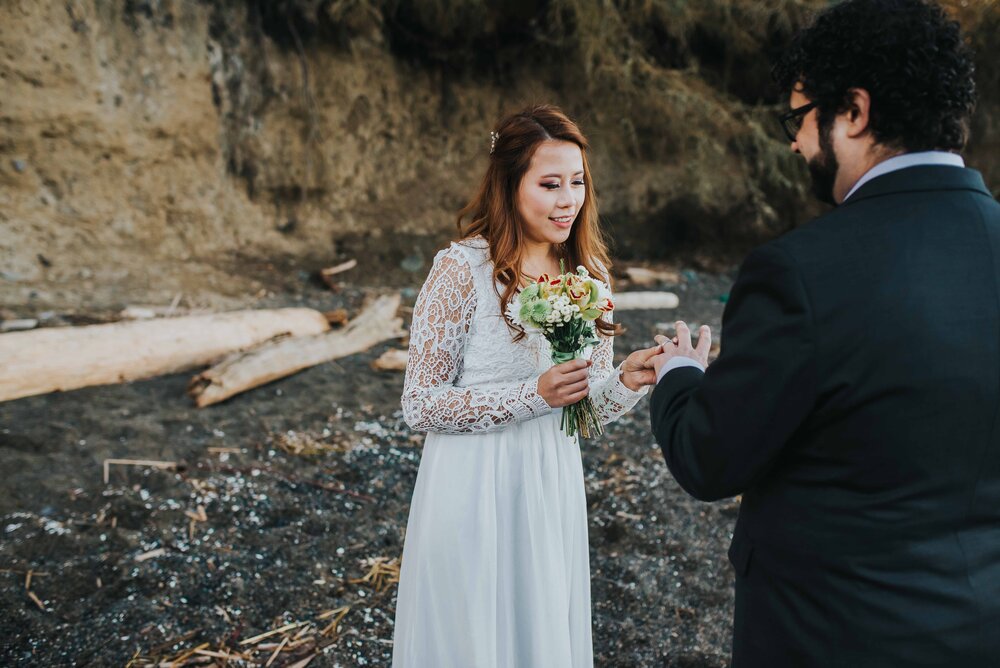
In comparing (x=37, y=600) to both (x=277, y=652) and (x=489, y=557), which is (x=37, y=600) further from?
(x=489, y=557)

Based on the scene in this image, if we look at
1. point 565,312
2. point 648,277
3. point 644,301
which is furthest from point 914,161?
point 648,277

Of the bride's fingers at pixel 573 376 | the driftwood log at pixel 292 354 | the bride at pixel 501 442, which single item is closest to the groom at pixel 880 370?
the bride's fingers at pixel 573 376

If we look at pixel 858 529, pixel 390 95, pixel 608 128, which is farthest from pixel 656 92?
pixel 858 529

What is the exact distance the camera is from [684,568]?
14.8 ft

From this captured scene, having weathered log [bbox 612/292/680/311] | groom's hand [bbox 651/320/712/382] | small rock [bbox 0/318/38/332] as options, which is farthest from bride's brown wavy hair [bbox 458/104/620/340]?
weathered log [bbox 612/292/680/311]

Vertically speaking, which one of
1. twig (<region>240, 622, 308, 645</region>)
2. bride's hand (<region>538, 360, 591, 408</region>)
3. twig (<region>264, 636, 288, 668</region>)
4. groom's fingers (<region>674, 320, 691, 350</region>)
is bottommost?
twig (<region>264, 636, 288, 668</region>)

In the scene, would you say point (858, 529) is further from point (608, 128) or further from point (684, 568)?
point (608, 128)

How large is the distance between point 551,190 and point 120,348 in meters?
5.24

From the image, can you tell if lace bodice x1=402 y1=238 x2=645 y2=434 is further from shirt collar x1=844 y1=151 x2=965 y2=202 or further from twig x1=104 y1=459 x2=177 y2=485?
twig x1=104 y1=459 x2=177 y2=485

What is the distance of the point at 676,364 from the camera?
2.11 m

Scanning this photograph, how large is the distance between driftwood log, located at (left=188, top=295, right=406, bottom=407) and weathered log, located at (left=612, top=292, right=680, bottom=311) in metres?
3.13

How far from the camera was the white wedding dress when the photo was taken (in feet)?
8.50

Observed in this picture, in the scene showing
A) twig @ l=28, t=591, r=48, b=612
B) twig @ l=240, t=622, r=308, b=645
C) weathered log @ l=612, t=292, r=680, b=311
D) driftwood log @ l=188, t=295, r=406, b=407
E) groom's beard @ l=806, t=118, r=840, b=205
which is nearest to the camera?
groom's beard @ l=806, t=118, r=840, b=205

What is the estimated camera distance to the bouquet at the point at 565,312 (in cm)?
243
